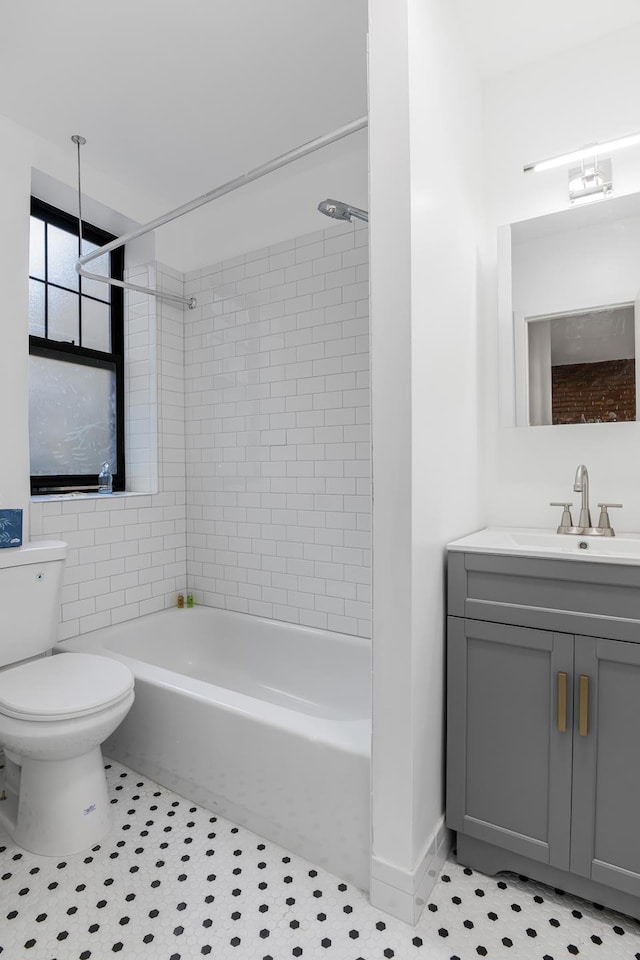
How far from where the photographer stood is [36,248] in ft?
8.55

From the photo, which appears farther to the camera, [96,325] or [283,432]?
[96,325]

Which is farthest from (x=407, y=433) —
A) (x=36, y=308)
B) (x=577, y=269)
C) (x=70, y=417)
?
(x=36, y=308)

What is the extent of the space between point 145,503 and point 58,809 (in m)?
1.49

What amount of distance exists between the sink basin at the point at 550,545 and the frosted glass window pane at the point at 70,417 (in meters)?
2.05

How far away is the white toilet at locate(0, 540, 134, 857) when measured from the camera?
1.58 m

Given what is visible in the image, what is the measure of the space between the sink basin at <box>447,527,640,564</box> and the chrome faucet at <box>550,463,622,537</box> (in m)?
0.03


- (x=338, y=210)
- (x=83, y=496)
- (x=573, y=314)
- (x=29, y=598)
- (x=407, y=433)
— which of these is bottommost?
(x=29, y=598)

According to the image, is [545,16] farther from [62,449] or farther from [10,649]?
[10,649]

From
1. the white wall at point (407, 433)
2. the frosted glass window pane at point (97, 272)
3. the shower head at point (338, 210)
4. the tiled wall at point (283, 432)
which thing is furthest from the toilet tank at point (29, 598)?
the shower head at point (338, 210)

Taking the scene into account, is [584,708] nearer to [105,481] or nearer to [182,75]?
[105,481]

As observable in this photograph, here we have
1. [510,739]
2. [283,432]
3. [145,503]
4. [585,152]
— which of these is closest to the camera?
[510,739]

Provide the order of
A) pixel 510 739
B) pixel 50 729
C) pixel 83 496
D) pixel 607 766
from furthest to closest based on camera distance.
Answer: pixel 83 496 → pixel 50 729 → pixel 510 739 → pixel 607 766

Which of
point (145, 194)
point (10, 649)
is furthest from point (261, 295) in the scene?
point (10, 649)

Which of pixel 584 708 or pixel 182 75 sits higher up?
pixel 182 75
